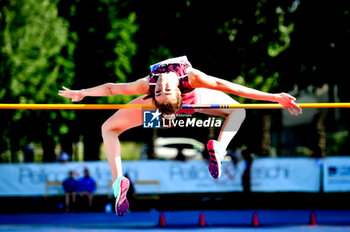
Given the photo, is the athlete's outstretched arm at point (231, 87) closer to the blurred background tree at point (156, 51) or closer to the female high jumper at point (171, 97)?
the female high jumper at point (171, 97)

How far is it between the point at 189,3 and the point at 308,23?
264 cm

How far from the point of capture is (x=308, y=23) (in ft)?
37.6

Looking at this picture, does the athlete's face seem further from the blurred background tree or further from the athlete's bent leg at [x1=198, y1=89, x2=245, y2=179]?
the blurred background tree

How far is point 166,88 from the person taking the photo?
209 inches

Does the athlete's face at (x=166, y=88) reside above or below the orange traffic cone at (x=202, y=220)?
above

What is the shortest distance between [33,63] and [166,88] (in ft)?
34.6

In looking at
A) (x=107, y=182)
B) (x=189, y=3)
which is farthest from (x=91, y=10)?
(x=107, y=182)

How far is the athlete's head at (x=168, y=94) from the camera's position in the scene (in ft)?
17.3

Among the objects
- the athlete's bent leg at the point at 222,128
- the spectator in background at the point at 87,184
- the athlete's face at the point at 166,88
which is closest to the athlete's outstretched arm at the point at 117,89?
the athlete's face at the point at 166,88

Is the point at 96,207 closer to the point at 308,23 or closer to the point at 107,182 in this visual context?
the point at 107,182

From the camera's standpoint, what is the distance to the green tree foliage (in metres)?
14.6

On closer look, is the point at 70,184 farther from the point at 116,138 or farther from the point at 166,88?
the point at 166,88

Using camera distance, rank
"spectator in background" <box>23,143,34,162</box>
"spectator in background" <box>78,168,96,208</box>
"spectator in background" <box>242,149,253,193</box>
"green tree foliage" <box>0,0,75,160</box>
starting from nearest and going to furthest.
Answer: "spectator in background" <box>242,149,253,193</box>
"spectator in background" <box>78,168,96,208</box>
"green tree foliage" <box>0,0,75,160</box>
"spectator in background" <box>23,143,34,162</box>

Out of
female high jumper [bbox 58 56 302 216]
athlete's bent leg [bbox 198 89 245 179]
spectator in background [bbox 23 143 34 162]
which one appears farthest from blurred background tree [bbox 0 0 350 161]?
female high jumper [bbox 58 56 302 216]
